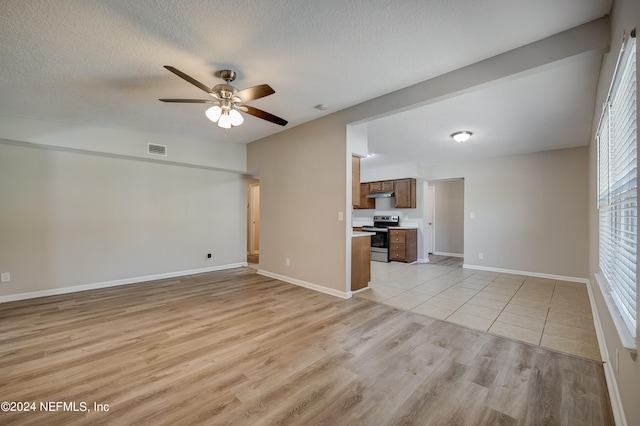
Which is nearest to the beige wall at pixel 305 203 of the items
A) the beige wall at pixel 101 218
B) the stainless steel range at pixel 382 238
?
the beige wall at pixel 101 218

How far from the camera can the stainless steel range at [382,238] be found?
6773 millimetres

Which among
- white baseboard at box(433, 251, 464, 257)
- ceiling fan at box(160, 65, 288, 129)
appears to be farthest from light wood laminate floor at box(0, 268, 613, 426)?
white baseboard at box(433, 251, 464, 257)

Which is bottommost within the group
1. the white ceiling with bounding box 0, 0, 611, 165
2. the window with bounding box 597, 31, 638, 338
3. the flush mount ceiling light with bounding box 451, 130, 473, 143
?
the window with bounding box 597, 31, 638, 338

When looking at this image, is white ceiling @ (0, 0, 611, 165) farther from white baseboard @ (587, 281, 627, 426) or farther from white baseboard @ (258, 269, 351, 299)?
white baseboard @ (258, 269, 351, 299)

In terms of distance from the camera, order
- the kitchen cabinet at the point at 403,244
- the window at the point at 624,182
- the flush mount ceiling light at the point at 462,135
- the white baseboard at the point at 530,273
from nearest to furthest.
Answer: the window at the point at 624,182
the flush mount ceiling light at the point at 462,135
the white baseboard at the point at 530,273
the kitchen cabinet at the point at 403,244

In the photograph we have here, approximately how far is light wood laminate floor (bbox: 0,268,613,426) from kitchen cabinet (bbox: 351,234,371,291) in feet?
2.34

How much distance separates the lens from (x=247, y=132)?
15.4 ft

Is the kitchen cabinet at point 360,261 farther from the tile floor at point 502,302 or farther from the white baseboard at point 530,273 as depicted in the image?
the white baseboard at point 530,273

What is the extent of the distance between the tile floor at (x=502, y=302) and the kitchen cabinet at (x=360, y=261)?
157 mm

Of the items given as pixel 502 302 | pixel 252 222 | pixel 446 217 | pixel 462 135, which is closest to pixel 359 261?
pixel 502 302

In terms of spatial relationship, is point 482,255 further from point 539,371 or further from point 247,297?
point 247,297

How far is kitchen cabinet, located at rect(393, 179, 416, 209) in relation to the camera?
684 centimetres

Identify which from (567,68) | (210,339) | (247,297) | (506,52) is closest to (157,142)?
(247,297)

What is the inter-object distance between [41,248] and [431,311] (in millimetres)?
5574
